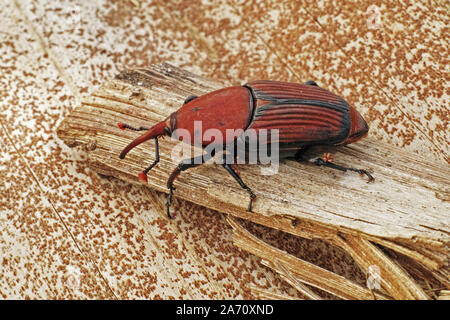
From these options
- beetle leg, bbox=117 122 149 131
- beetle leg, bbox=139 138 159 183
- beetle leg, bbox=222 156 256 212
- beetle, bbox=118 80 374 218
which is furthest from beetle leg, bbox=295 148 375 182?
beetle leg, bbox=117 122 149 131

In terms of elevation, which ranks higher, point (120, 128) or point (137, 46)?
point (137, 46)

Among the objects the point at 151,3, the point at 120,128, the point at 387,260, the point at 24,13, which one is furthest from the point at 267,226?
the point at 24,13

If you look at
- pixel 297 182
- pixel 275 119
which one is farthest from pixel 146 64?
pixel 297 182

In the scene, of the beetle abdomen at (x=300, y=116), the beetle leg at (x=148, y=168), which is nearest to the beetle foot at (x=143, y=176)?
the beetle leg at (x=148, y=168)

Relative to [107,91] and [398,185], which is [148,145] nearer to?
[107,91]

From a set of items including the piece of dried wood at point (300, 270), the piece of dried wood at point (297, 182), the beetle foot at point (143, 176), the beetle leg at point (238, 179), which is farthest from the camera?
the beetle foot at point (143, 176)

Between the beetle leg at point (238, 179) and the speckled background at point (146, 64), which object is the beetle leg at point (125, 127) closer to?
the speckled background at point (146, 64)

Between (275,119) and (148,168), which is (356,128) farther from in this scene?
(148,168)
